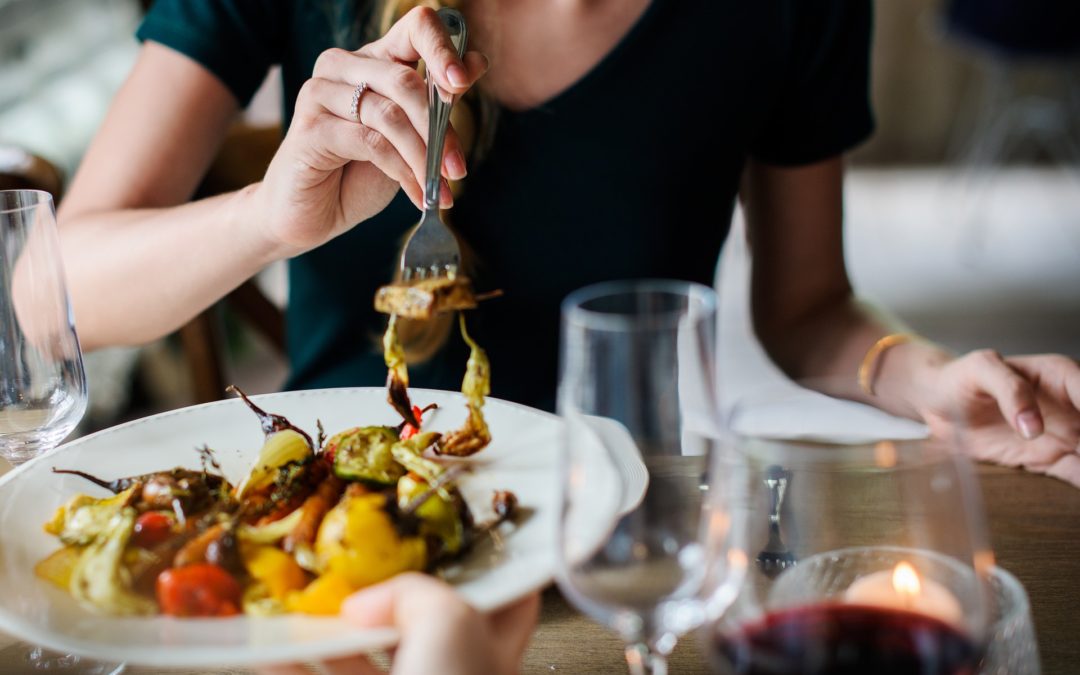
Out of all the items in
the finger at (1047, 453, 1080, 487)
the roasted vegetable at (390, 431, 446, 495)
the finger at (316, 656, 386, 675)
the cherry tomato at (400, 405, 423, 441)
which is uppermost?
the roasted vegetable at (390, 431, 446, 495)

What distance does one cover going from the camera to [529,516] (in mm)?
628

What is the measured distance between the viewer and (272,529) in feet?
1.93

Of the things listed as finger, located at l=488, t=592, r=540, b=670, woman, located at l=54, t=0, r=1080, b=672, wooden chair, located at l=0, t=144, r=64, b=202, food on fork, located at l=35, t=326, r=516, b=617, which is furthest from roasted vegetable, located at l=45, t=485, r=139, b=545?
wooden chair, located at l=0, t=144, r=64, b=202

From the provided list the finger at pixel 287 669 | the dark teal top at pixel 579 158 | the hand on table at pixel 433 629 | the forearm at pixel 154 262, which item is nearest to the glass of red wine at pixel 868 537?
the hand on table at pixel 433 629

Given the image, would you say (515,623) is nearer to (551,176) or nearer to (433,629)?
(433,629)

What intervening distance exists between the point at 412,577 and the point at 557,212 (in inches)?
29.1

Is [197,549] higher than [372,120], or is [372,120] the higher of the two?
[372,120]

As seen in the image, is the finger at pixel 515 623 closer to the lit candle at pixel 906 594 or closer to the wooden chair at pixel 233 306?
the lit candle at pixel 906 594

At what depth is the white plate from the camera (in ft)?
1.65

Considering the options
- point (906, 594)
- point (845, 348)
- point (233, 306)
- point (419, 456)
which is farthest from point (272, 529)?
point (233, 306)

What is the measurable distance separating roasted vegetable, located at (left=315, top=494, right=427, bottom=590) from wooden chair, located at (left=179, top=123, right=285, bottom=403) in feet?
3.04

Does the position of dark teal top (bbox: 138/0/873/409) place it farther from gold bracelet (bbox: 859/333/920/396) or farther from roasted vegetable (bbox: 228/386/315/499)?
roasted vegetable (bbox: 228/386/315/499)

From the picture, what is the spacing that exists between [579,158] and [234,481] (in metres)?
0.62

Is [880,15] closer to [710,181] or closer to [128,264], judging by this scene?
[710,181]
